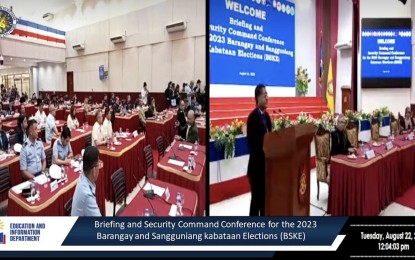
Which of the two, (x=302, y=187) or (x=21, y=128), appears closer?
(x=302, y=187)

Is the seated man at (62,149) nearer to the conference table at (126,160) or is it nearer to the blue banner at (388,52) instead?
the conference table at (126,160)

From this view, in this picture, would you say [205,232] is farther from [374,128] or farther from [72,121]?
[374,128]

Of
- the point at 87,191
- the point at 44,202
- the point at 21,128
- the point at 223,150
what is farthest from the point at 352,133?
the point at 21,128

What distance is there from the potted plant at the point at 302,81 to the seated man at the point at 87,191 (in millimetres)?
3555

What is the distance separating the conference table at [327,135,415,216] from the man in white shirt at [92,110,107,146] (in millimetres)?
2615

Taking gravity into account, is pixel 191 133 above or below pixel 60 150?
→ above

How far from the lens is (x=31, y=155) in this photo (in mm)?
3266

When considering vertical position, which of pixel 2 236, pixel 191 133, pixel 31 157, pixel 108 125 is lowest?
pixel 2 236

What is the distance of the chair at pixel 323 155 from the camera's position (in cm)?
359

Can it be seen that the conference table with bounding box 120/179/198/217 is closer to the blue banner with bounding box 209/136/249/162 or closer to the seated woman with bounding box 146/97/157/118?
the blue banner with bounding box 209/136/249/162

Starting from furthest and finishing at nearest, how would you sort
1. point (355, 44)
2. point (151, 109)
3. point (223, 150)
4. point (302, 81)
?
point (302, 81) < point (151, 109) < point (355, 44) < point (223, 150)

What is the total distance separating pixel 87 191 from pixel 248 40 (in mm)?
2408

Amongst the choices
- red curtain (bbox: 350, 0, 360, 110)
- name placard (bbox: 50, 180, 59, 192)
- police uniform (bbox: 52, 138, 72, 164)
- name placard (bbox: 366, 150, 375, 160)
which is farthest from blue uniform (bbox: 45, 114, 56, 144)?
red curtain (bbox: 350, 0, 360, 110)

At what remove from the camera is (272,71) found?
404cm
